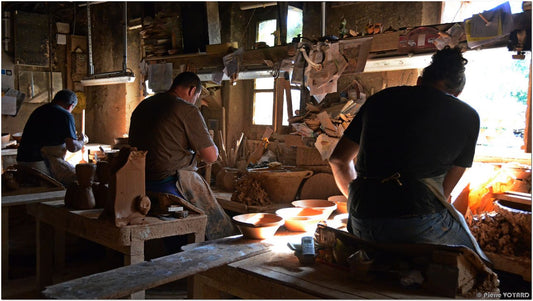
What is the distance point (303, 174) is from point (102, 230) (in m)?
2.61

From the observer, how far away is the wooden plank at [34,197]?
13.9 feet

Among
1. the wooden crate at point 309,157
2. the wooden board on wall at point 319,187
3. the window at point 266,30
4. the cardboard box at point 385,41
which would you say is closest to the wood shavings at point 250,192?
the wooden board on wall at point 319,187

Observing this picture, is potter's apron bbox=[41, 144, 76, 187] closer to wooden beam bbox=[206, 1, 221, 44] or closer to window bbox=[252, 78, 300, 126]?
wooden beam bbox=[206, 1, 221, 44]

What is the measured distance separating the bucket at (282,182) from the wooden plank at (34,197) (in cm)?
223

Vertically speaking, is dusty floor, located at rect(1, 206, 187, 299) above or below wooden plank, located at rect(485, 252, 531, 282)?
below

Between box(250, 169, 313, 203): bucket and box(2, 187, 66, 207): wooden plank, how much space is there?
2.23m

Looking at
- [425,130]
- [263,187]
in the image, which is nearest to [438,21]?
[263,187]

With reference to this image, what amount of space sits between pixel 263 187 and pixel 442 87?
2960mm

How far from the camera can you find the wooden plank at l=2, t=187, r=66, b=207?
13.9 ft

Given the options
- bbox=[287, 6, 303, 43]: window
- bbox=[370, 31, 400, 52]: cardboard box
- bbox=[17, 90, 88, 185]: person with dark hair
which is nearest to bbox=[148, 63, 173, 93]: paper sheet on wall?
bbox=[17, 90, 88, 185]: person with dark hair

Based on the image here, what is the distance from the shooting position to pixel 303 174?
518cm

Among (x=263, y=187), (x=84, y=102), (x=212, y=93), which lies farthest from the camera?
(x=84, y=102)

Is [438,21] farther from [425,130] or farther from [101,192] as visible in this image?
[101,192]

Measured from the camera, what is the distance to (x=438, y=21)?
17.3 feet
